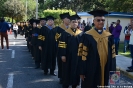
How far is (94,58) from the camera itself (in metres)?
4.83

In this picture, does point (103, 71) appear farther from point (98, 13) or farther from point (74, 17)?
point (74, 17)

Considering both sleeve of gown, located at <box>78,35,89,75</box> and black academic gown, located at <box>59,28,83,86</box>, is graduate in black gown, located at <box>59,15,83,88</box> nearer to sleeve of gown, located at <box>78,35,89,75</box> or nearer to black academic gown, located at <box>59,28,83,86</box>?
black academic gown, located at <box>59,28,83,86</box>

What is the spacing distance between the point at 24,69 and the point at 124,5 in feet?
71.3

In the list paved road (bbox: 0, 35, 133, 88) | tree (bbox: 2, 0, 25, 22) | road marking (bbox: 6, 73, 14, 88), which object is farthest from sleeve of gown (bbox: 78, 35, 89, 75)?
tree (bbox: 2, 0, 25, 22)

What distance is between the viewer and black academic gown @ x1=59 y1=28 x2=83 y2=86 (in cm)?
672

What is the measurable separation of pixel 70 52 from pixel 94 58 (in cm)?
203

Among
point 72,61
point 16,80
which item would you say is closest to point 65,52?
point 72,61

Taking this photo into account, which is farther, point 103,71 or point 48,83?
point 48,83

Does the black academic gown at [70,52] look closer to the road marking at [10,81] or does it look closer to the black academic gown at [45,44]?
the road marking at [10,81]

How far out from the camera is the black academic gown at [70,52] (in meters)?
6.72

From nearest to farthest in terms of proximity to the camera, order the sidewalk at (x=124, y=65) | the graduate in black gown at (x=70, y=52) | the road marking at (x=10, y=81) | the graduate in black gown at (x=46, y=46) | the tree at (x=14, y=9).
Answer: the graduate in black gown at (x=70, y=52)
the road marking at (x=10, y=81)
the graduate in black gown at (x=46, y=46)
the sidewalk at (x=124, y=65)
the tree at (x=14, y=9)

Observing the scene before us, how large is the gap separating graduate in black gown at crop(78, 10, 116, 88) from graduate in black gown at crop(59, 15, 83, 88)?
1.74m

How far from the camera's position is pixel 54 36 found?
9.17m

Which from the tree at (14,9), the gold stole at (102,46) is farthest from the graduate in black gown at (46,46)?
the tree at (14,9)
